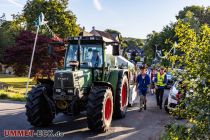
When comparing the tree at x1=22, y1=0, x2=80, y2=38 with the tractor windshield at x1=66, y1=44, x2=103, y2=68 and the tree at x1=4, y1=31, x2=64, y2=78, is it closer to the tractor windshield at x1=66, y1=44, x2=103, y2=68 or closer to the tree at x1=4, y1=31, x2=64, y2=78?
the tree at x1=4, y1=31, x2=64, y2=78

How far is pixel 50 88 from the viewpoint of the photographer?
10000mm

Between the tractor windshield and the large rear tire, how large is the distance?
4.99 ft

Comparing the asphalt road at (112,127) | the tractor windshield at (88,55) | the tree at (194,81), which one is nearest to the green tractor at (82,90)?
the tractor windshield at (88,55)

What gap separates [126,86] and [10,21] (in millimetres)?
50139

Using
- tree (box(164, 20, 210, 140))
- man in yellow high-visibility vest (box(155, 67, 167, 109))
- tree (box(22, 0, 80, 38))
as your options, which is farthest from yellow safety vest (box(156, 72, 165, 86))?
tree (box(22, 0, 80, 38))

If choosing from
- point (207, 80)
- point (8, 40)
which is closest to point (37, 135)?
point (207, 80)

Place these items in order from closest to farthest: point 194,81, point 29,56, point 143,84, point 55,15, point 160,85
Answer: point 194,81 → point 143,84 → point 160,85 → point 29,56 → point 55,15

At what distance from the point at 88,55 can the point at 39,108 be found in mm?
2432

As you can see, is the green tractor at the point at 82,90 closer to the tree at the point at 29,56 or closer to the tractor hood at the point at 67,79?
the tractor hood at the point at 67,79

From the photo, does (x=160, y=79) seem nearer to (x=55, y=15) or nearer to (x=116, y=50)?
(x=116, y=50)

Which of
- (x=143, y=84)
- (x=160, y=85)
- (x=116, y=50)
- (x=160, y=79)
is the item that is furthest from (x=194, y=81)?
(x=160, y=85)

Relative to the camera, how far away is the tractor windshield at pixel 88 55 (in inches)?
416

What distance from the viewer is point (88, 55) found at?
10.7m

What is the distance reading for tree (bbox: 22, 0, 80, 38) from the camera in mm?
46781
